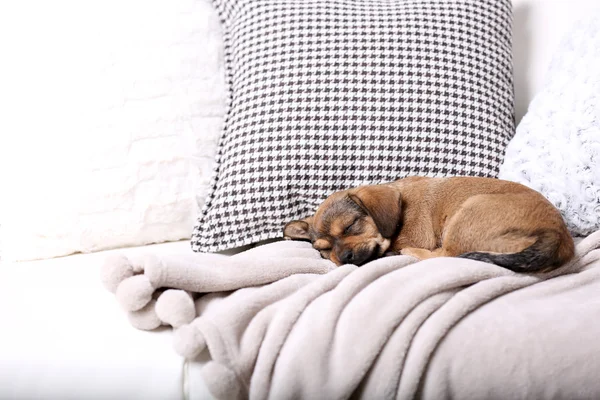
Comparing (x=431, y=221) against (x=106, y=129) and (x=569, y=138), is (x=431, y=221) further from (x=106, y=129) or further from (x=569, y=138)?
(x=106, y=129)

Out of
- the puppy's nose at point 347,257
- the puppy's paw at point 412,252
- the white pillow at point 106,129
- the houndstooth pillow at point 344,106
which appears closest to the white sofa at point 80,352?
the white pillow at point 106,129

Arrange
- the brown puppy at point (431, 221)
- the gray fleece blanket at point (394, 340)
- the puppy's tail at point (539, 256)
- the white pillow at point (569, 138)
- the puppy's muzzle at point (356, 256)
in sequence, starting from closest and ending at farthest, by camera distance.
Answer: the gray fleece blanket at point (394, 340) < the puppy's tail at point (539, 256) < the brown puppy at point (431, 221) < the white pillow at point (569, 138) < the puppy's muzzle at point (356, 256)

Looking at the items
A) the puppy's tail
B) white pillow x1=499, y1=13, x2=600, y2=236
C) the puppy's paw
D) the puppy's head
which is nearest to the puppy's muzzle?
the puppy's head

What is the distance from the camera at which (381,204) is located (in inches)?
66.6

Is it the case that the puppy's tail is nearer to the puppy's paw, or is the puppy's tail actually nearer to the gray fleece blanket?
the gray fleece blanket

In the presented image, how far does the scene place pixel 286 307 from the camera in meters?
1.14

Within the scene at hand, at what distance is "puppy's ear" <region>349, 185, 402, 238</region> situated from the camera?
1.68m

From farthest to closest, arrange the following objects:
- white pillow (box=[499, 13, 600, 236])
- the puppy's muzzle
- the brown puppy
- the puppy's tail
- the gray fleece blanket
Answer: the puppy's muzzle, white pillow (box=[499, 13, 600, 236]), the brown puppy, the puppy's tail, the gray fleece blanket

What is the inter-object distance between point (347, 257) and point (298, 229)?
190 mm

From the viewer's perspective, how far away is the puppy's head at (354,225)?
5.54 ft

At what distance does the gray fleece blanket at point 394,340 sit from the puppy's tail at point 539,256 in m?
0.12

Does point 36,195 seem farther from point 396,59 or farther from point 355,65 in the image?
point 396,59

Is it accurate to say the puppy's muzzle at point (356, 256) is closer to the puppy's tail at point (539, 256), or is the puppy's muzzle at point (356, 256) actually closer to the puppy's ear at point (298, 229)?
the puppy's ear at point (298, 229)

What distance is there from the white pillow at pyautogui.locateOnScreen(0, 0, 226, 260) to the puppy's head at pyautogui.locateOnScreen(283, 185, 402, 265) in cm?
39
